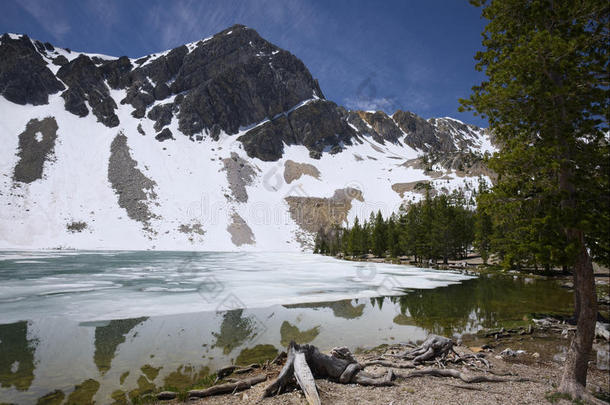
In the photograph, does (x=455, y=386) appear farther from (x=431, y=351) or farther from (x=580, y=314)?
(x=580, y=314)

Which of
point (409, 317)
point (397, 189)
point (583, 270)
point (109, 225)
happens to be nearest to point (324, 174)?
point (397, 189)

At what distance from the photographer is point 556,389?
273 inches

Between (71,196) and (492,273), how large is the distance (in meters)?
117

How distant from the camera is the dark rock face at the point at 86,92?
143250mm

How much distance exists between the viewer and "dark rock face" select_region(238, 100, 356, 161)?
6427 inches

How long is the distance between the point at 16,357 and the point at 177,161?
137 meters

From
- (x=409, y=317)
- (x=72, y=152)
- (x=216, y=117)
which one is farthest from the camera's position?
(x=216, y=117)

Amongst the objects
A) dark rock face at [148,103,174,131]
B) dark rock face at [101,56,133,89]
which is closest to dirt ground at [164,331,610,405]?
dark rock face at [148,103,174,131]

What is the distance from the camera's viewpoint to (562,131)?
646 centimetres

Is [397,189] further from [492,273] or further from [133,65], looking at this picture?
[133,65]

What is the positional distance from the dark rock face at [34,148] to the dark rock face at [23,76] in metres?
23.3

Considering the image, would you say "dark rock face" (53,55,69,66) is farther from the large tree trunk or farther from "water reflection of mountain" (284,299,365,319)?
the large tree trunk

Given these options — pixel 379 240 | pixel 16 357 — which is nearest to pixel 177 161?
pixel 379 240

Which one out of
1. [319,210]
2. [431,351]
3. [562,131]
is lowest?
[431,351]
